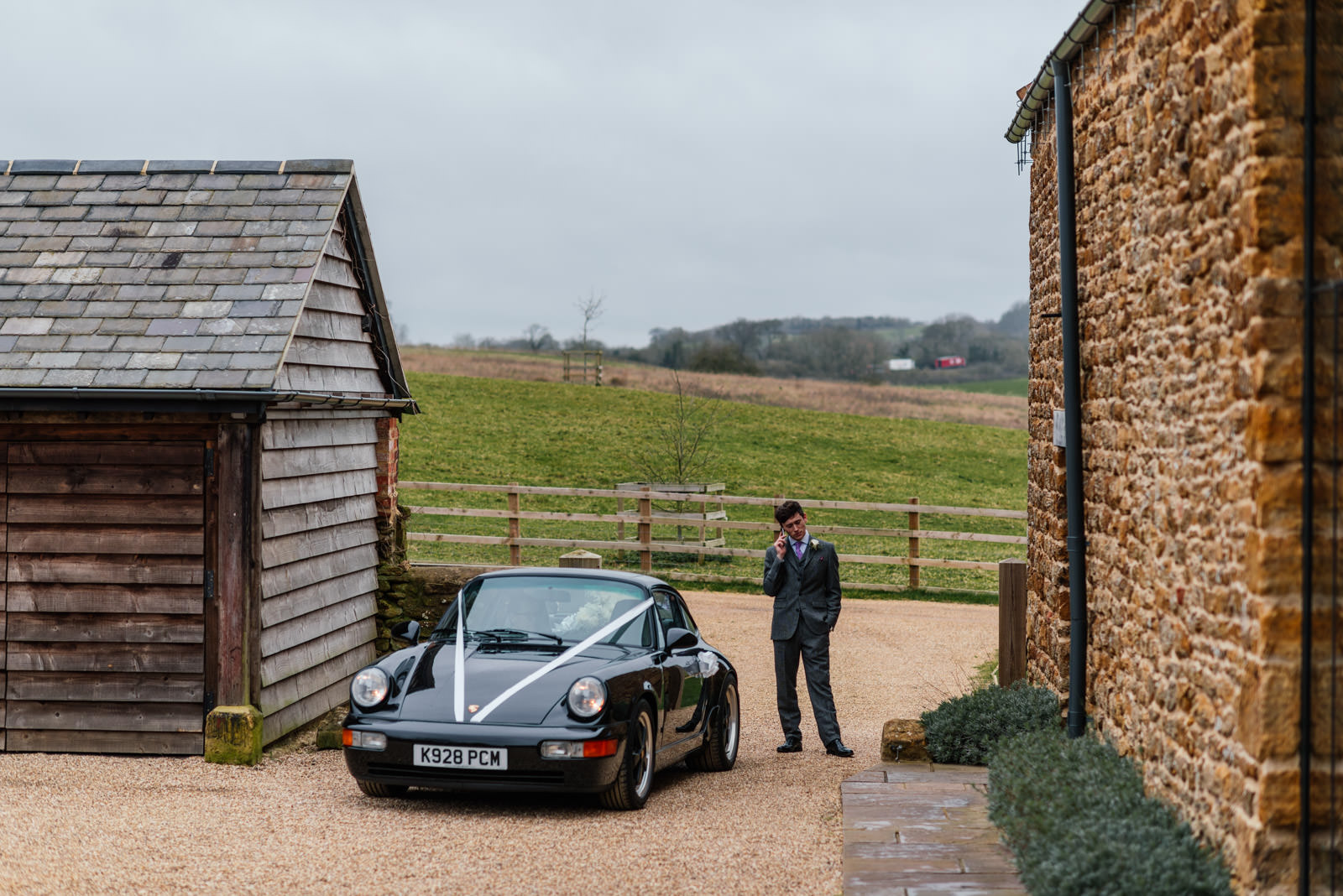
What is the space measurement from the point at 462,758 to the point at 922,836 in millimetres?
2556

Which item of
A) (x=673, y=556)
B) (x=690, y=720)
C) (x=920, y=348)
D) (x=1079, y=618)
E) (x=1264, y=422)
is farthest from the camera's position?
(x=920, y=348)

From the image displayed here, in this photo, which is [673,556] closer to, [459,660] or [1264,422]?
[459,660]

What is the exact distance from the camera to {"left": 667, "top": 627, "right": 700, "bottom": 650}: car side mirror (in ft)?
28.7

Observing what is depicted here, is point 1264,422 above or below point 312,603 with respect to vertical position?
above

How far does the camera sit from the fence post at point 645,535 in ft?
68.7

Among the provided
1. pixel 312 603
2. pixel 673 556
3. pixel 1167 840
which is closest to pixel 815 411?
pixel 673 556

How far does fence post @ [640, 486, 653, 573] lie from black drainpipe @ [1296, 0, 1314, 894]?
16315 mm

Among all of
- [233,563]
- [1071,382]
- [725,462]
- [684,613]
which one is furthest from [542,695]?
[725,462]

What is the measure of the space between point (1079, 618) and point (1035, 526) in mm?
1802

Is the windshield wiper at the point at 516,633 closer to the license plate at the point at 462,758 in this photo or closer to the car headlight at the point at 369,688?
the car headlight at the point at 369,688

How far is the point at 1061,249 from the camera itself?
805 cm

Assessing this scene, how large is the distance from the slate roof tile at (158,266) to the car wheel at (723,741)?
3.91 meters

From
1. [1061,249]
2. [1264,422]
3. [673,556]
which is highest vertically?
[1061,249]

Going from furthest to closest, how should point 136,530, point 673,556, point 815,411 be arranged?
point 815,411 < point 673,556 < point 136,530
